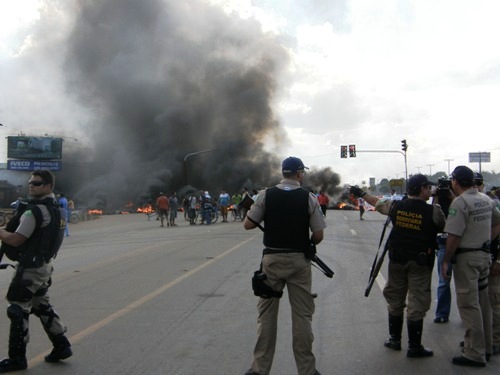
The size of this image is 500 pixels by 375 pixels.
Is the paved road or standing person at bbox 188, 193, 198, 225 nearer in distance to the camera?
the paved road

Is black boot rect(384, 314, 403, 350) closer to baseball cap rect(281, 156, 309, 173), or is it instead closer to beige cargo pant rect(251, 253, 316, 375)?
beige cargo pant rect(251, 253, 316, 375)

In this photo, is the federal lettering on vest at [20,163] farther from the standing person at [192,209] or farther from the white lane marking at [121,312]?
the white lane marking at [121,312]

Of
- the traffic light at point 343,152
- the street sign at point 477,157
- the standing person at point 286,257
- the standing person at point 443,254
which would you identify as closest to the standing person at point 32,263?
the standing person at point 286,257

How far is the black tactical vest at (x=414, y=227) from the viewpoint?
183 inches

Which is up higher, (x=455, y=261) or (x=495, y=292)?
(x=455, y=261)

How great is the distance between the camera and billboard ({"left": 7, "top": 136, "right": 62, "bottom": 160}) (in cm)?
5372

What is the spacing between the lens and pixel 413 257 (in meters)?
4.64

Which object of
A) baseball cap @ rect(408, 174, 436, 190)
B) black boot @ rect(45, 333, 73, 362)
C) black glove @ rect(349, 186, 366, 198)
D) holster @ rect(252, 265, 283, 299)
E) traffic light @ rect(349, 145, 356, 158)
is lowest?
black boot @ rect(45, 333, 73, 362)

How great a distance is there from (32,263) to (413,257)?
3157mm

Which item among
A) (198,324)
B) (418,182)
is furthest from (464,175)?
(198,324)

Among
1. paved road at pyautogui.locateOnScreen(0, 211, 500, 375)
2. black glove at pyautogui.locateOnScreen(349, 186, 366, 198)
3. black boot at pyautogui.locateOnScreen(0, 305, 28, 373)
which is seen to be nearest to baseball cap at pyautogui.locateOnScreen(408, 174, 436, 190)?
black glove at pyautogui.locateOnScreen(349, 186, 366, 198)

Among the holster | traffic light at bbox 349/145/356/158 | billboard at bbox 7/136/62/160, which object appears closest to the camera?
the holster

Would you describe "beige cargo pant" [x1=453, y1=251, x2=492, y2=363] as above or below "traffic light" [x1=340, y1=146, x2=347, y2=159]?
below

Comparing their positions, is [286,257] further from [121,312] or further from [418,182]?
[121,312]
